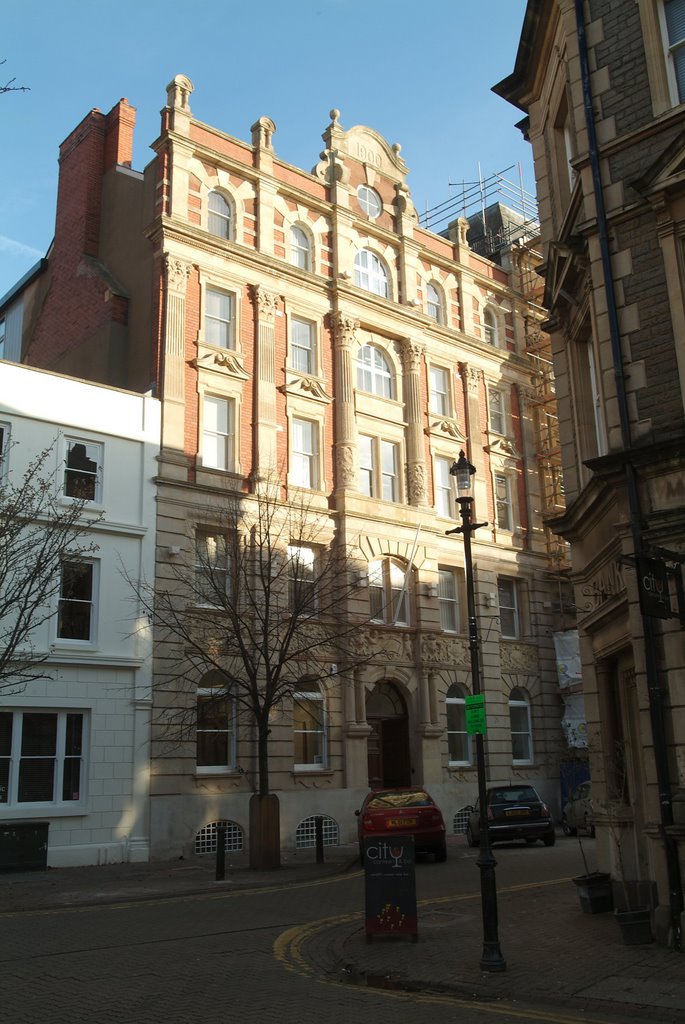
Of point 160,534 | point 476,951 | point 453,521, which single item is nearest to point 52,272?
point 160,534

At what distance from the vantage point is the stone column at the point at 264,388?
2916cm

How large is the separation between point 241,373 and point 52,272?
31.6ft

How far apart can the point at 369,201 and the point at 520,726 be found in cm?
2002

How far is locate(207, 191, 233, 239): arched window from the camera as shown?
99.9 ft

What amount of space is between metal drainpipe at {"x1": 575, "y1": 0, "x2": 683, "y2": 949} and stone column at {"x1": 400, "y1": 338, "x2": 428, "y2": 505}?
20362mm

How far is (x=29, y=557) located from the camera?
19234mm

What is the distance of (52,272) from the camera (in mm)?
34312

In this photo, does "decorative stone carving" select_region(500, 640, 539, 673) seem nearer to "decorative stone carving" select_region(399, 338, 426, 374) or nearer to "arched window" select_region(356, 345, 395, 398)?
"arched window" select_region(356, 345, 395, 398)

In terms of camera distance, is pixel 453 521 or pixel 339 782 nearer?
pixel 339 782

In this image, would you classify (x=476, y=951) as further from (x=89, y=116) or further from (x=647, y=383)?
(x=89, y=116)

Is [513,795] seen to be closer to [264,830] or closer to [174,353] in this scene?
[264,830]

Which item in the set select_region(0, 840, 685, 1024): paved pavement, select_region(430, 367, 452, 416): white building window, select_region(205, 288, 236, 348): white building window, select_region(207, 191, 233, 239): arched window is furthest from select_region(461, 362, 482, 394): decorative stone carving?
select_region(0, 840, 685, 1024): paved pavement

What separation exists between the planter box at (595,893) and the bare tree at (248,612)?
1003 cm

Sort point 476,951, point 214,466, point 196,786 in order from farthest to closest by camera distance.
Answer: point 214,466, point 196,786, point 476,951
